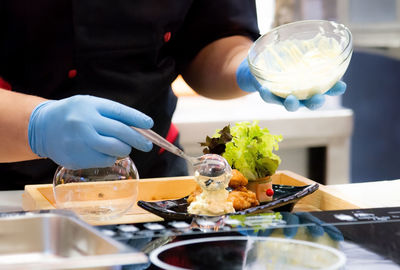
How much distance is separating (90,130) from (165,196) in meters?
0.44

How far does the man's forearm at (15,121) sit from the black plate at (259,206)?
0.33 m

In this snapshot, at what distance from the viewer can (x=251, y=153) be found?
1.71 meters

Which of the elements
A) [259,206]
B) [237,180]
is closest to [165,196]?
[237,180]

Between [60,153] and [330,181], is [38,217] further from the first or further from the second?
[330,181]

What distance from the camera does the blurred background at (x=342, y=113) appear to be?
10.7ft

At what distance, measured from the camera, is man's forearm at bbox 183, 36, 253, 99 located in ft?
7.29

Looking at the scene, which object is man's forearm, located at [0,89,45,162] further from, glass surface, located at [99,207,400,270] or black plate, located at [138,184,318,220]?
glass surface, located at [99,207,400,270]

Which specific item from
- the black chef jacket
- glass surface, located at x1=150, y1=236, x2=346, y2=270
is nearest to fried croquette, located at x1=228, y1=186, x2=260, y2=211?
glass surface, located at x1=150, y1=236, x2=346, y2=270

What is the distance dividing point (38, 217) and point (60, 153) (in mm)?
412

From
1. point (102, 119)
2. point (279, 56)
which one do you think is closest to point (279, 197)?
point (279, 56)

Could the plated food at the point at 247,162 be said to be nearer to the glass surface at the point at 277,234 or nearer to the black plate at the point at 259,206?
the black plate at the point at 259,206

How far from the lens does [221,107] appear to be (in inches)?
140

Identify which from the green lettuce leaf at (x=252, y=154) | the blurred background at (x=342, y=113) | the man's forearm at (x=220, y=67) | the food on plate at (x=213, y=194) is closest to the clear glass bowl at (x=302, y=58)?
the green lettuce leaf at (x=252, y=154)

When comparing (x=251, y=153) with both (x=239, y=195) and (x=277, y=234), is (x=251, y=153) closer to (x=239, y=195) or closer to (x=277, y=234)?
(x=239, y=195)
